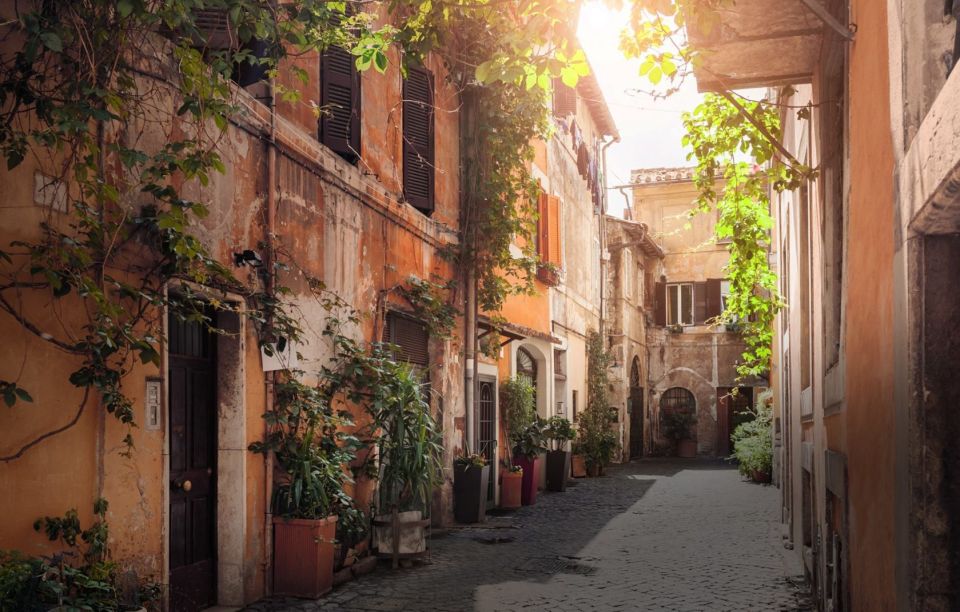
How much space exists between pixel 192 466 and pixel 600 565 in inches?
163

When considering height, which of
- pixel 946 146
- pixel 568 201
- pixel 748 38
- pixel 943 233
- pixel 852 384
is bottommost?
pixel 852 384

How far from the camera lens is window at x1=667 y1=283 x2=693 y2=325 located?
97.6 ft

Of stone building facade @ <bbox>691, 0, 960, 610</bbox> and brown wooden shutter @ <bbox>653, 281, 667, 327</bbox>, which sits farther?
brown wooden shutter @ <bbox>653, 281, 667, 327</bbox>

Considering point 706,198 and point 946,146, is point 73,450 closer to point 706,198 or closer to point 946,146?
point 946,146

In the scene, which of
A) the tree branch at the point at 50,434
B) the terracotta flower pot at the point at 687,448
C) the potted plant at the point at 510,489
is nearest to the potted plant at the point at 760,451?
the potted plant at the point at 510,489

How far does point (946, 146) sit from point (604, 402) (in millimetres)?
18689

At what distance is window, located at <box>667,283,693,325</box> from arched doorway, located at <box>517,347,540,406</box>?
13656 millimetres

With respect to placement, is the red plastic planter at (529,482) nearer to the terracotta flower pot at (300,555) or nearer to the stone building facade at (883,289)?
the terracotta flower pot at (300,555)

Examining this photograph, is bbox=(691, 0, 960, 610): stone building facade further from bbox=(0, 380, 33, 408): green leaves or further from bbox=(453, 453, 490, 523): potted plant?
bbox=(453, 453, 490, 523): potted plant

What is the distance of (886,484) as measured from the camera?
3.30 m

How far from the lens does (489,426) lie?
537 inches

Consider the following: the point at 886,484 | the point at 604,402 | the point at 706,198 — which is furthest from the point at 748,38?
the point at 604,402

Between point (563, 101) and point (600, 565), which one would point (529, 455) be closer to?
point (600, 565)

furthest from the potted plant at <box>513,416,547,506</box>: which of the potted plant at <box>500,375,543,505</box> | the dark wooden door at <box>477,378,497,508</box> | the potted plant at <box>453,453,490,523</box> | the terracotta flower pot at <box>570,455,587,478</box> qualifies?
the terracotta flower pot at <box>570,455,587,478</box>
